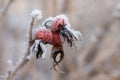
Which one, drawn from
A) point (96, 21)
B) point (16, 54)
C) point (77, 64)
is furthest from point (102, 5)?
point (16, 54)

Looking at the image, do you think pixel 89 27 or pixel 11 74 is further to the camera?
pixel 89 27

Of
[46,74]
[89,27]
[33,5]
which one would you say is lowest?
[46,74]

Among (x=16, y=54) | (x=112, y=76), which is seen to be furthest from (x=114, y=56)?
(x=16, y=54)

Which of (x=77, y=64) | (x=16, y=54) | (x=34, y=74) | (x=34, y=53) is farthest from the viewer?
(x=16, y=54)

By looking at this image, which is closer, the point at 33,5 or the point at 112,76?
the point at 112,76

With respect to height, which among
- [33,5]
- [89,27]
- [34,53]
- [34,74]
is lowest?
[34,53]

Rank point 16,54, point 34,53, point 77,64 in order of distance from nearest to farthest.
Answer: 1. point 34,53
2. point 77,64
3. point 16,54

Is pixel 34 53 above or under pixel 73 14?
under

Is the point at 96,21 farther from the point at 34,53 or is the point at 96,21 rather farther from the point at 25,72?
the point at 34,53

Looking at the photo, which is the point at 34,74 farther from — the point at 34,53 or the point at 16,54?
the point at 34,53

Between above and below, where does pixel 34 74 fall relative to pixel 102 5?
below
